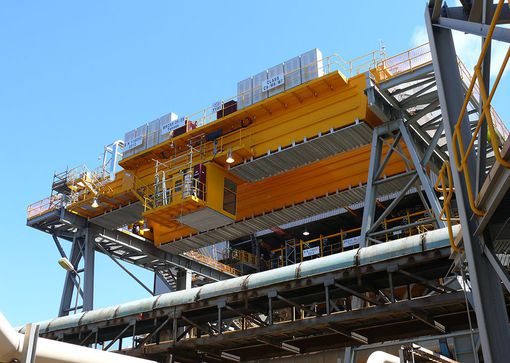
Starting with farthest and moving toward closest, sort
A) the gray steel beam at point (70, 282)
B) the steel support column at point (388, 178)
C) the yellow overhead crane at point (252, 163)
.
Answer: the gray steel beam at point (70, 282), the yellow overhead crane at point (252, 163), the steel support column at point (388, 178)

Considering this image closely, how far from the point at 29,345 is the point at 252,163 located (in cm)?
1981

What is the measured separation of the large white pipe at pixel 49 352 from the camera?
6.06 meters

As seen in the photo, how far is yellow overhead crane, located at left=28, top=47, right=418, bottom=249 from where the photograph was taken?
77.6 feet

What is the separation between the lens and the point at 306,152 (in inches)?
966

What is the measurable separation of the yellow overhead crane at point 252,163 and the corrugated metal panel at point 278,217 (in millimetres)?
304

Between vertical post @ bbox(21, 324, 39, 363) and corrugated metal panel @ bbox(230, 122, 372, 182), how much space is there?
717 inches

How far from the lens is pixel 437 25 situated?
9297mm

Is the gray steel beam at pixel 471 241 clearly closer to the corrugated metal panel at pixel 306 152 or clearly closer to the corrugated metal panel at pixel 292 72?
the corrugated metal panel at pixel 306 152

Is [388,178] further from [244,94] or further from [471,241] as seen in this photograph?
[471,241]

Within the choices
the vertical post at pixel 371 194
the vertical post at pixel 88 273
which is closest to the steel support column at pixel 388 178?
the vertical post at pixel 371 194

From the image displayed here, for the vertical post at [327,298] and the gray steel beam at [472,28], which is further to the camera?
the vertical post at [327,298]

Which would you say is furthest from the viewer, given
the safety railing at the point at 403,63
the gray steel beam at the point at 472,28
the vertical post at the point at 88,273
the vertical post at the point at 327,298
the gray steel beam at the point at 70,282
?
the gray steel beam at the point at 70,282

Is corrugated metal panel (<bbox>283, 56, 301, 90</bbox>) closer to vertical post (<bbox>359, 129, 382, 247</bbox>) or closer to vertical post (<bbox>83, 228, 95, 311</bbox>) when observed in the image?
vertical post (<bbox>359, 129, 382, 247</bbox>)

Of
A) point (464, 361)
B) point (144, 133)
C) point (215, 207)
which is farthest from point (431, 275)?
point (144, 133)
